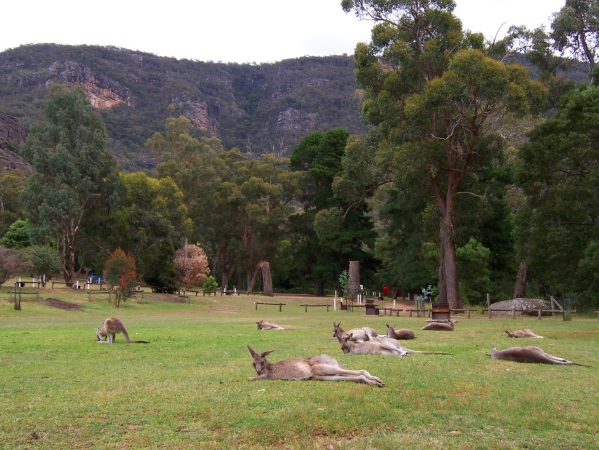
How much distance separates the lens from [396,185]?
33.3 metres

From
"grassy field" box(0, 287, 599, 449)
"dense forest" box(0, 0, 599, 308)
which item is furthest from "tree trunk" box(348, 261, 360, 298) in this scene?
"grassy field" box(0, 287, 599, 449)

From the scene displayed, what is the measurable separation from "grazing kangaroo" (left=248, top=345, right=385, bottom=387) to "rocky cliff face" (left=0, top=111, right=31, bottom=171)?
86.9 m

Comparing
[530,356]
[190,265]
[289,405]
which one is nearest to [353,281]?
[190,265]

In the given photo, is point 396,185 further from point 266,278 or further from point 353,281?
point 266,278

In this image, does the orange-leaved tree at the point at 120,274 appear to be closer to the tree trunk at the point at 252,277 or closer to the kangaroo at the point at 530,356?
the tree trunk at the point at 252,277

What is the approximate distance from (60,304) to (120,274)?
392 centimetres

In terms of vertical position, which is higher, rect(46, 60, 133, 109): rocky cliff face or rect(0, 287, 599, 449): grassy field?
rect(46, 60, 133, 109): rocky cliff face

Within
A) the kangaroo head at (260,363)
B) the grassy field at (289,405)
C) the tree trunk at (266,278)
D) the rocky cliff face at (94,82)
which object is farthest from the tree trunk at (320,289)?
the rocky cliff face at (94,82)

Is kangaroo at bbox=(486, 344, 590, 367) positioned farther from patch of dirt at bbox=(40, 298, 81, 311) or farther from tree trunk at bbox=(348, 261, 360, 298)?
tree trunk at bbox=(348, 261, 360, 298)

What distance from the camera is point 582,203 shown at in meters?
29.5

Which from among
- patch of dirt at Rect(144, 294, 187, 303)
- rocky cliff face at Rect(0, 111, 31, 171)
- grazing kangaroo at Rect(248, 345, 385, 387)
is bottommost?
grazing kangaroo at Rect(248, 345, 385, 387)

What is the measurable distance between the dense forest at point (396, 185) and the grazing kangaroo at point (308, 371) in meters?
21.4

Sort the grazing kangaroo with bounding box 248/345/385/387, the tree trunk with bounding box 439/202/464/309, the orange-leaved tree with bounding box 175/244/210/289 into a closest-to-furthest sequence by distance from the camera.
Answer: the grazing kangaroo with bounding box 248/345/385/387 → the tree trunk with bounding box 439/202/464/309 → the orange-leaved tree with bounding box 175/244/210/289

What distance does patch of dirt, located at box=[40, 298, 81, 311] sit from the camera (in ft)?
110
